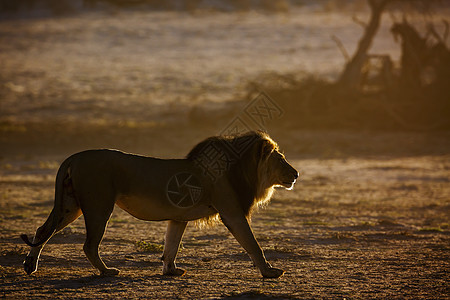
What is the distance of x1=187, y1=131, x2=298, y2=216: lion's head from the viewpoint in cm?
733

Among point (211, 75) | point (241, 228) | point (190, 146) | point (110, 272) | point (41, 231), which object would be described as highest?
point (241, 228)

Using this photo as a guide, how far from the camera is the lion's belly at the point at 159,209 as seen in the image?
23.3ft

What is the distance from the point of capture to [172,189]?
7.16m

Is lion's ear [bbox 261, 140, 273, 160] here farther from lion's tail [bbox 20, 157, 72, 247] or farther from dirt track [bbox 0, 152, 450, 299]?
lion's tail [bbox 20, 157, 72, 247]

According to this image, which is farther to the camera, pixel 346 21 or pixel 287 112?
pixel 346 21

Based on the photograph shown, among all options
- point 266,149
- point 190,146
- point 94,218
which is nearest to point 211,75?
point 190,146

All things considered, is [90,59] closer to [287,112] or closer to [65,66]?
[65,66]

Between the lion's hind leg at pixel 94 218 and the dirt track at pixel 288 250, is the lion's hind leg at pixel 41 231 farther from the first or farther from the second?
the lion's hind leg at pixel 94 218

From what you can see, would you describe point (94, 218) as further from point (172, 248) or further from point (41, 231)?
point (172, 248)

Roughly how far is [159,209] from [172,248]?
0.54m

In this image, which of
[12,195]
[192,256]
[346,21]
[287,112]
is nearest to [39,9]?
[346,21]

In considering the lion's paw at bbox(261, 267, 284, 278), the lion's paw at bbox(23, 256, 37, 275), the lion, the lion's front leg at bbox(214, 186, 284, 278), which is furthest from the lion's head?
the lion's paw at bbox(23, 256, 37, 275)

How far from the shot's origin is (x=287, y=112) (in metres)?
23.0

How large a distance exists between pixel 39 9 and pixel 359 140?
85.8 ft
